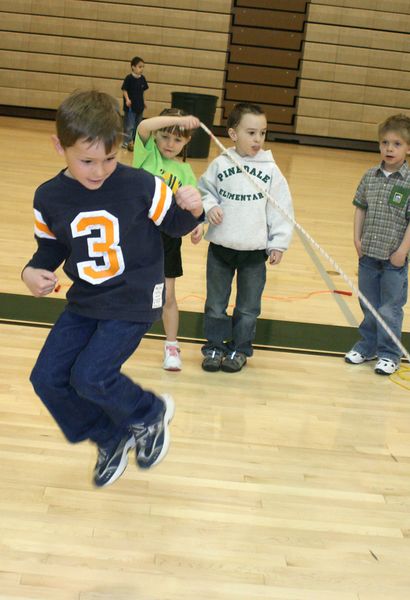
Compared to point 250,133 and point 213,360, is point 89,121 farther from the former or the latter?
point 213,360

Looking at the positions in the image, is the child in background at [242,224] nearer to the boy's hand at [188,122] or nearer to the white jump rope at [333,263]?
the white jump rope at [333,263]

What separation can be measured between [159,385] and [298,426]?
2.13 feet

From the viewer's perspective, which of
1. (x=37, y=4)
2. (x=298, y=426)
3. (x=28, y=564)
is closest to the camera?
(x=28, y=564)

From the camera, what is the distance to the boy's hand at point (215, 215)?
12.0ft

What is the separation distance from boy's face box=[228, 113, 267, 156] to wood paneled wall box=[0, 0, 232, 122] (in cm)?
1000

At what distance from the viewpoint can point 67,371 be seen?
2.34 metres

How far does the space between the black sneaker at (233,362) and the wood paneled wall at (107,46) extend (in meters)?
10.0

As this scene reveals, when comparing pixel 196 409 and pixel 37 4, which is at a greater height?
pixel 37 4

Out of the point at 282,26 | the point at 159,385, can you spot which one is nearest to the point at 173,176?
the point at 159,385

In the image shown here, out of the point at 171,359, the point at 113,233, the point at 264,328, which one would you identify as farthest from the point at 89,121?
the point at 264,328

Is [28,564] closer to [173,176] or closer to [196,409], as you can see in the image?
[196,409]

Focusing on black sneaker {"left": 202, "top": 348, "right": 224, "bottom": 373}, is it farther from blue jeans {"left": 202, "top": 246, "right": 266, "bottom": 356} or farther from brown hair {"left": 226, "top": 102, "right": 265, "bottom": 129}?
brown hair {"left": 226, "top": 102, "right": 265, "bottom": 129}

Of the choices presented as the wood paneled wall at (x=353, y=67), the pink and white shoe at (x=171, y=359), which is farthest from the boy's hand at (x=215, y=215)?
the wood paneled wall at (x=353, y=67)

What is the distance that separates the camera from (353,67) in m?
13.7
